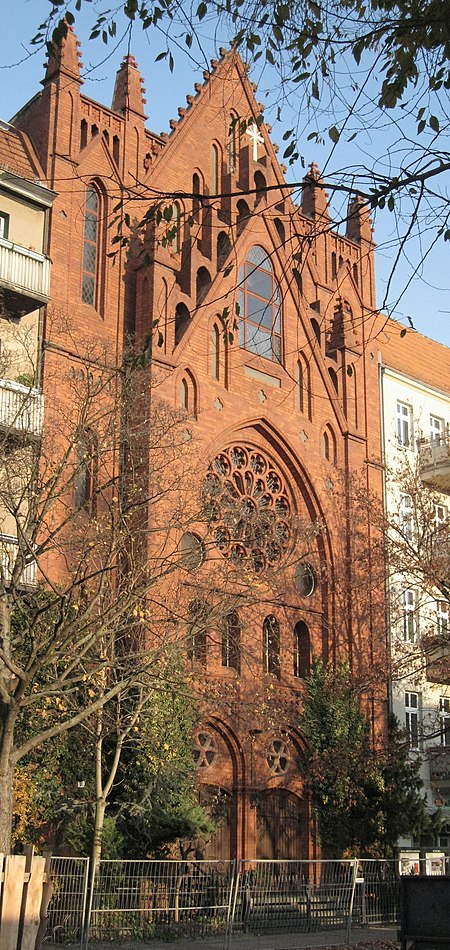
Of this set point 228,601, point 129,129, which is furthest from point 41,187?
point 228,601

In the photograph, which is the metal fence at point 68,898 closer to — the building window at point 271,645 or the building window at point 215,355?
the building window at point 271,645

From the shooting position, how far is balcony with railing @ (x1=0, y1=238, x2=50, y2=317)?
25.8 meters

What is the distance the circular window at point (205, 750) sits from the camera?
2823 centimetres

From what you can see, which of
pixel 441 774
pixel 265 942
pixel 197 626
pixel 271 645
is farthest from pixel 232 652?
pixel 265 942

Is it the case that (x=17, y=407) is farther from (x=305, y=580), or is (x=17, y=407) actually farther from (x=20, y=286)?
(x=305, y=580)

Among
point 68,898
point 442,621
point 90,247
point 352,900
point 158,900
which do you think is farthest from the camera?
point 442,621

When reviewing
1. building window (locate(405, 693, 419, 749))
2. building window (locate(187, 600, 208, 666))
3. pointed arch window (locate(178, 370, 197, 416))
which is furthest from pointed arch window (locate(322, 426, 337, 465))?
building window (locate(187, 600, 208, 666))

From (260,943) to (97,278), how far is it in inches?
683

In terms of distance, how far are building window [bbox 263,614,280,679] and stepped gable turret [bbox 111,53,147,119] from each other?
14.7 meters

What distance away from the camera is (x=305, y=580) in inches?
1307

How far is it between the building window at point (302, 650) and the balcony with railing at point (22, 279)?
11962 millimetres

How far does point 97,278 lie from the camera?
1199 inches

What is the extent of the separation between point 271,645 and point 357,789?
4.66 m

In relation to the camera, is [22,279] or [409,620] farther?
[409,620]
